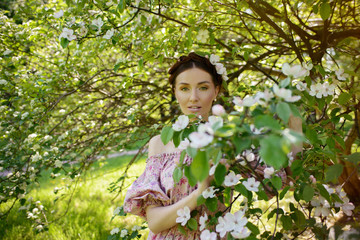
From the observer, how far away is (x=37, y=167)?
7.90ft

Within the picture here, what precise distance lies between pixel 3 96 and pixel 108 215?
6.41 ft

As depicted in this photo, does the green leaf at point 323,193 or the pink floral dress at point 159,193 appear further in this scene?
the pink floral dress at point 159,193

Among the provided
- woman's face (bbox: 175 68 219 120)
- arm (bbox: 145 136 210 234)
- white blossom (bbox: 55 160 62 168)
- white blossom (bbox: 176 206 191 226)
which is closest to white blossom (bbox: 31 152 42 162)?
white blossom (bbox: 55 160 62 168)

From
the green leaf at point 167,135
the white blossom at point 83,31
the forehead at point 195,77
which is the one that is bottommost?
the green leaf at point 167,135

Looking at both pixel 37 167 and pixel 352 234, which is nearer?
pixel 352 234

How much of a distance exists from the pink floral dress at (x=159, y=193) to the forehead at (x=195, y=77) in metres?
0.41

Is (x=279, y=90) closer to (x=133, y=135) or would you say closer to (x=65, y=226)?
(x=133, y=135)

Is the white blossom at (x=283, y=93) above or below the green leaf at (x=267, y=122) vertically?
above

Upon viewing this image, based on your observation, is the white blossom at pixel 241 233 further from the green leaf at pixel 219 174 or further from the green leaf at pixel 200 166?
the green leaf at pixel 200 166

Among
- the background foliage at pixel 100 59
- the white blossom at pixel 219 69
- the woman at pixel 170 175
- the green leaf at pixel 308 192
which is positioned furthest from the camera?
the background foliage at pixel 100 59

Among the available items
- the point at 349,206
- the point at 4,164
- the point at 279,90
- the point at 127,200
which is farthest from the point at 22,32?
the point at 349,206

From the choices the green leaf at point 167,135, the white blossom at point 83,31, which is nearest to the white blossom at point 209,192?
the green leaf at point 167,135

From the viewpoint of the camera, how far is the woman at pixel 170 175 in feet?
4.46

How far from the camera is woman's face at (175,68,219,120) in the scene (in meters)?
1.47
